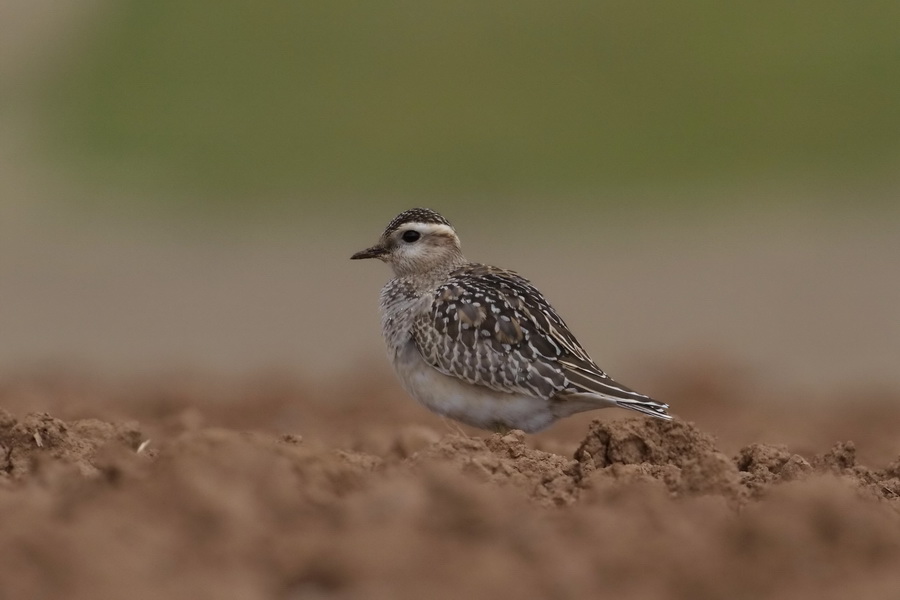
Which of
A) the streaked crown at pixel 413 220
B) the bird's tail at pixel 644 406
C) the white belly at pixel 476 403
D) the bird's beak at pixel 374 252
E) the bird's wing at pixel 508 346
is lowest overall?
the white belly at pixel 476 403

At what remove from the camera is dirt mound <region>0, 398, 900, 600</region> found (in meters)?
4.80

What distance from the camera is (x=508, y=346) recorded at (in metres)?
9.83

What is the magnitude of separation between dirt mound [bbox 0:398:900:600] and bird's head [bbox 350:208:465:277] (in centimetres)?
405

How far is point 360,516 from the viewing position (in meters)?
5.40

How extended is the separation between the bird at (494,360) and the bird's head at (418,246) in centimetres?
32

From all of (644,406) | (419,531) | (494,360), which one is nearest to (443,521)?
(419,531)

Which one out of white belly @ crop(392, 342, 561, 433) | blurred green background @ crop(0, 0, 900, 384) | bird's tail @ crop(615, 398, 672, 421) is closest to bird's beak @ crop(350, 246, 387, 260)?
white belly @ crop(392, 342, 561, 433)

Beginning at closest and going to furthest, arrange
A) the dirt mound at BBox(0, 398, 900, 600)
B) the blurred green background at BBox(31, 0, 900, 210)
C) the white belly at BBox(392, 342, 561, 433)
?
1. the dirt mound at BBox(0, 398, 900, 600)
2. the white belly at BBox(392, 342, 561, 433)
3. the blurred green background at BBox(31, 0, 900, 210)

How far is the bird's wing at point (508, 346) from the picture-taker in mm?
9648

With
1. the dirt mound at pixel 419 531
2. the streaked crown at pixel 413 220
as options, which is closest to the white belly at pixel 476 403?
the streaked crown at pixel 413 220

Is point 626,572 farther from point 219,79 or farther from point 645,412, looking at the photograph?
point 219,79

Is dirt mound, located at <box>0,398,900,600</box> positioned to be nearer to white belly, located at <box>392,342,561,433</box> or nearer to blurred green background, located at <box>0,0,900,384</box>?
white belly, located at <box>392,342,561,433</box>

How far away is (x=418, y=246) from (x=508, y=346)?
49.9 inches

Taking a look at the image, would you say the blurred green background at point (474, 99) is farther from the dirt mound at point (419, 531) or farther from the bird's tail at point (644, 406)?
the dirt mound at point (419, 531)
